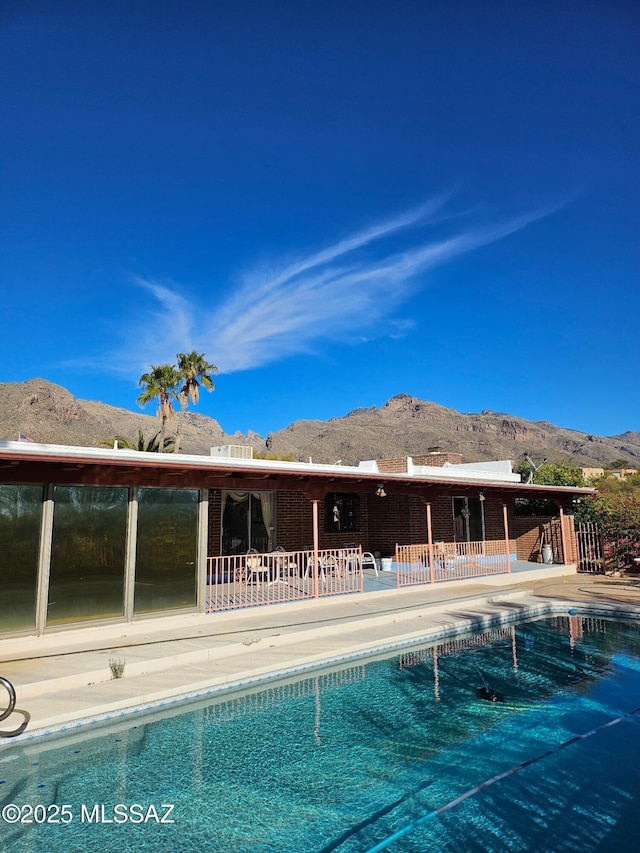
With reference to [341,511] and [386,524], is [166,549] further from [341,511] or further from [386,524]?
[386,524]

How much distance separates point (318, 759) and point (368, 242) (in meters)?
25.0

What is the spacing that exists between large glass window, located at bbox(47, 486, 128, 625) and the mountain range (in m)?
25.0

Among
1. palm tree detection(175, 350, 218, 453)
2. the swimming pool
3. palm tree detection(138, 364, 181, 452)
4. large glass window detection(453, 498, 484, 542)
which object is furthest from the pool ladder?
palm tree detection(175, 350, 218, 453)

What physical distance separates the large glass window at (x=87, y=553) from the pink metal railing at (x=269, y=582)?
1.85m

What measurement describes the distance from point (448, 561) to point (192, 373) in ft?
63.6

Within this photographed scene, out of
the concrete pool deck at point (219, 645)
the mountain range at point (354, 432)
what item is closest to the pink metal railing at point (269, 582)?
the concrete pool deck at point (219, 645)

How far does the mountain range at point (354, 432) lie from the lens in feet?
180

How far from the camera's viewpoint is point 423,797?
4664mm

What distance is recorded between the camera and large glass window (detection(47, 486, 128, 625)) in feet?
27.3

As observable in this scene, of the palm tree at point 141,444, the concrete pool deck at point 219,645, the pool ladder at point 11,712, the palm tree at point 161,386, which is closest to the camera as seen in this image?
the pool ladder at point 11,712

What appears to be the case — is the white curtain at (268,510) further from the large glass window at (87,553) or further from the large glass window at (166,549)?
Result: the large glass window at (87,553)

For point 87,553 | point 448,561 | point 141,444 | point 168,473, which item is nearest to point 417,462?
point 448,561

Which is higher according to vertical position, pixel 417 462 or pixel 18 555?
pixel 417 462

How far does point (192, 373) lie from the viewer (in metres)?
29.9
